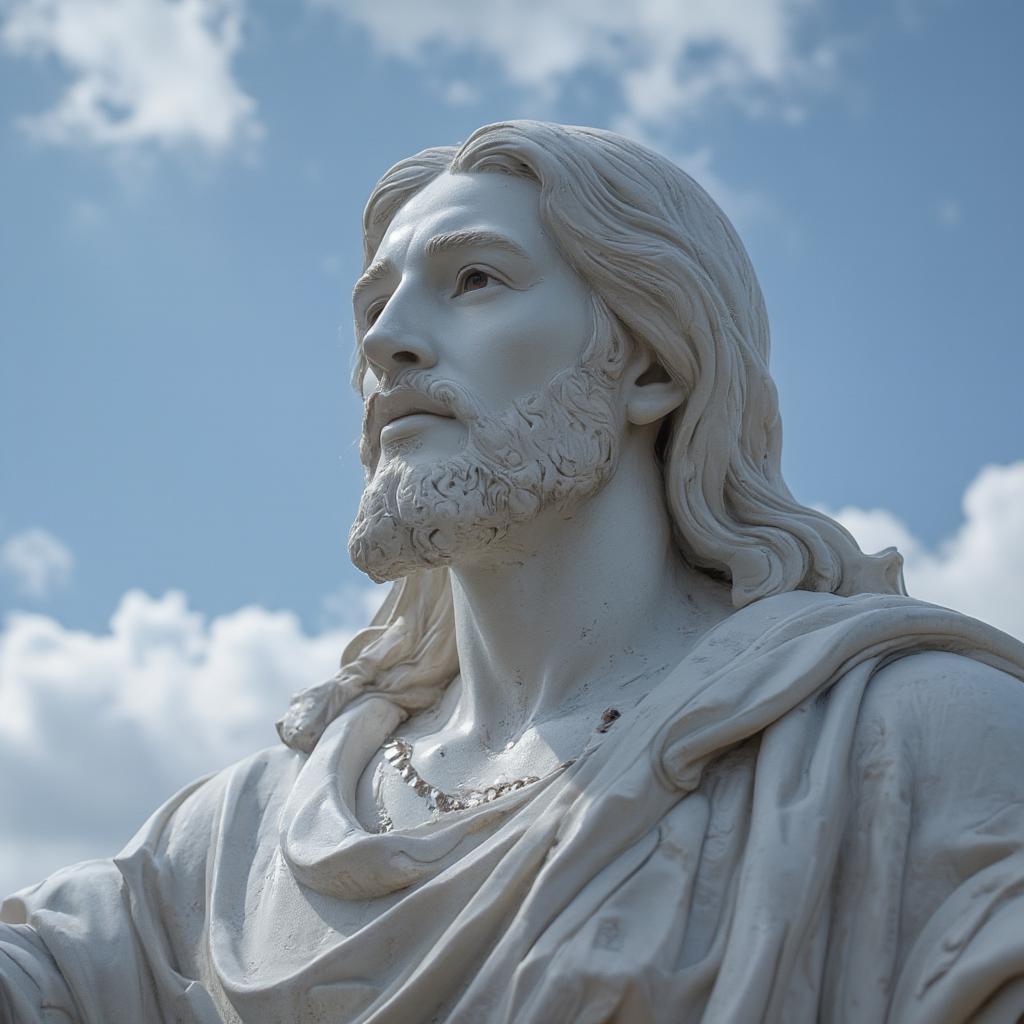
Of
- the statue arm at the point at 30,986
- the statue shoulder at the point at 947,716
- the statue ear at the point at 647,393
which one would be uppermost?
the statue ear at the point at 647,393

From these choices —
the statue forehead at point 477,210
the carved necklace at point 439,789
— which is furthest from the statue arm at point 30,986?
the statue forehead at point 477,210

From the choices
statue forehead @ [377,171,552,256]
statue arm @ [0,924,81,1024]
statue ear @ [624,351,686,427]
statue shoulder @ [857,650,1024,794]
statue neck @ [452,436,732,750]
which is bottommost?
statue arm @ [0,924,81,1024]

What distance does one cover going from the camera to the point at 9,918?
4.77 m

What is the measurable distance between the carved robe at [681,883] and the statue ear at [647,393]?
0.72 metres

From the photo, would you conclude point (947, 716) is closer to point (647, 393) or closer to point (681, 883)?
point (681, 883)

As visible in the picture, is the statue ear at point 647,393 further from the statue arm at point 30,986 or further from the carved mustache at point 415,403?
the statue arm at point 30,986

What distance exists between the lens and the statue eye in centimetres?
478

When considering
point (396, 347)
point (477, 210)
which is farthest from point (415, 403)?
point (477, 210)

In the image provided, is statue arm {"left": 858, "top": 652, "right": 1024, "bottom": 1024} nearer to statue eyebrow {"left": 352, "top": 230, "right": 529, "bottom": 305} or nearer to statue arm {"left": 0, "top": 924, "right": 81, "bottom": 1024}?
statue eyebrow {"left": 352, "top": 230, "right": 529, "bottom": 305}

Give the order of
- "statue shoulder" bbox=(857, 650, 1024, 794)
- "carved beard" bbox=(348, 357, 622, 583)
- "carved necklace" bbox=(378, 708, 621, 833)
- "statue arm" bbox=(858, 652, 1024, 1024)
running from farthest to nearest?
"carved beard" bbox=(348, 357, 622, 583) → "carved necklace" bbox=(378, 708, 621, 833) → "statue shoulder" bbox=(857, 650, 1024, 794) → "statue arm" bbox=(858, 652, 1024, 1024)

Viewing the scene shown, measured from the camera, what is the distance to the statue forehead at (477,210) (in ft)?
15.9

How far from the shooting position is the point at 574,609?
4.70 m

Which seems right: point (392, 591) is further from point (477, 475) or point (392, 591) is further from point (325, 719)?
point (477, 475)

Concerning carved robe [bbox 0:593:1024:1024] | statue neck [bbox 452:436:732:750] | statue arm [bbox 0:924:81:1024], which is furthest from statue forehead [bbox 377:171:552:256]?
statue arm [bbox 0:924:81:1024]
